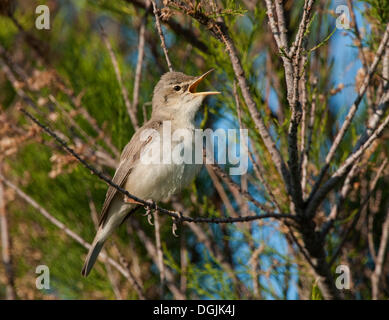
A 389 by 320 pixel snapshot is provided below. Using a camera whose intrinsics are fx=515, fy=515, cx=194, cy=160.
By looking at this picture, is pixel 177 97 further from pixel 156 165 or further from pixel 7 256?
pixel 7 256

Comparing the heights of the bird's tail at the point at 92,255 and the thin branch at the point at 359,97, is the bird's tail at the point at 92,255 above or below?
below

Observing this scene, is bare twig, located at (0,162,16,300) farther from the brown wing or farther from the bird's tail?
the brown wing

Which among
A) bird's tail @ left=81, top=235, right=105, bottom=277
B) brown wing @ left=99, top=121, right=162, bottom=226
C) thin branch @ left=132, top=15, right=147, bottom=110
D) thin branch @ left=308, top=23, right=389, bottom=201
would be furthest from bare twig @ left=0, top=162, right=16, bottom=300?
thin branch @ left=308, top=23, right=389, bottom=201

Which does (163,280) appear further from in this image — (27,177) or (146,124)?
(27,177)

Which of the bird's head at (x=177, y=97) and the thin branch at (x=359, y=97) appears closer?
the thin branch at (x=359, y=97)

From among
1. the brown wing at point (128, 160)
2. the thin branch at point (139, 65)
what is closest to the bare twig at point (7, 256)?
the brown wing at point (128, 160)

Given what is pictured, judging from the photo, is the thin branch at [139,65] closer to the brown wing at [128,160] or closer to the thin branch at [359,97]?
the brown wing at [128,160]

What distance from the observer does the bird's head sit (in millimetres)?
3029

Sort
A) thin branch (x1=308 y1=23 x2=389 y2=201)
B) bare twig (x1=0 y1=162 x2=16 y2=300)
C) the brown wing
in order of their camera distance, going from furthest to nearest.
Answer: the brown wing → bare twig (x1=0 y1=162 x2=16 y2=300) → thin branch (x1=308 y1=23 x2=389 y2=201)

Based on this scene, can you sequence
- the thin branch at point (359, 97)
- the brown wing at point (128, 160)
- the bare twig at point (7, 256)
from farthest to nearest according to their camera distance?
the brown wing at point (128, 160) < the bare twig at point (7, 256) < the thin branch at point (359, 97)

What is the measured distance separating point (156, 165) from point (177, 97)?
1.79 feet

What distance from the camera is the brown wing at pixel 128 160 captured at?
2939 mm

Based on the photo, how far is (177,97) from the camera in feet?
10.3

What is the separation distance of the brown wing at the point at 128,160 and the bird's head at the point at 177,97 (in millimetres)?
145
